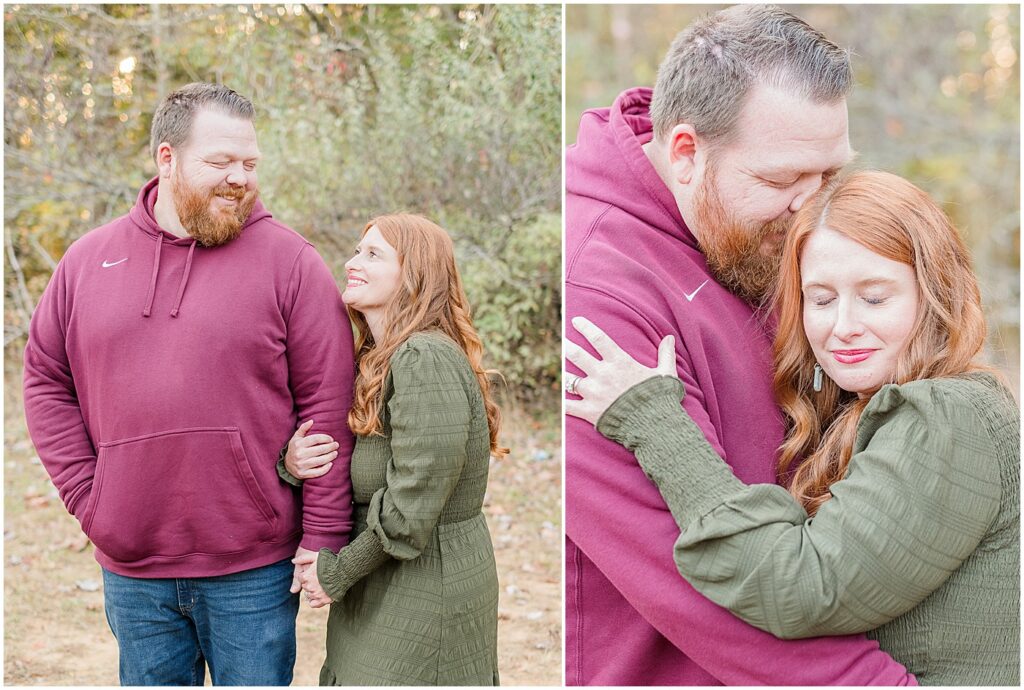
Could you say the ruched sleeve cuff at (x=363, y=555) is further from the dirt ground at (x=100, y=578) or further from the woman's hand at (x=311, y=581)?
the dirt ground at (x=100, y=578)

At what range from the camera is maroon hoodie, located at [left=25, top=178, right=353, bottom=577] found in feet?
8.45

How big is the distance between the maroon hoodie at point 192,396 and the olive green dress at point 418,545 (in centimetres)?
14

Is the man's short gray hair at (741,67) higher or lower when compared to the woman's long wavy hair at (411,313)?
higher

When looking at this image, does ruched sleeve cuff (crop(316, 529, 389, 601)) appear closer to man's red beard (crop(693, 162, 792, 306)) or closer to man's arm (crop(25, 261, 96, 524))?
man's arm (crop(25, 261, 96, 524))

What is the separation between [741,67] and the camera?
215 cm

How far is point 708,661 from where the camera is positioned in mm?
1871

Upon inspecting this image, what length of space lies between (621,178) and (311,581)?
4.59 ft

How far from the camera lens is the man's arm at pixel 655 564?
70.6 inches

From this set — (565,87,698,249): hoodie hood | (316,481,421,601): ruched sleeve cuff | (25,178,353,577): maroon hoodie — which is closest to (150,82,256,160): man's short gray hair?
(25,178,353,577): maroon hoodie

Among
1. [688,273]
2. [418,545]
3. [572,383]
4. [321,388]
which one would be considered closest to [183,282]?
[321,388]

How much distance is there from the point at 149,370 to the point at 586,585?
4.35ft

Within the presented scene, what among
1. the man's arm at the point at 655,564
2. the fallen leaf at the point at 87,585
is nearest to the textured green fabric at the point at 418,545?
the man's arm at the point at 655,564

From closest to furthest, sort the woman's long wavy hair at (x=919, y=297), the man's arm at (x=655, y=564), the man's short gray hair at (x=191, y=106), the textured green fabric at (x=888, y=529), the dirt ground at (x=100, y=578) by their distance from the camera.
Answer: the textured green fabric at (x=888, y=529) → the man's arm at (x=655, y=564) → the woman's long wavy hair at (x=919, y=297) → the man's short gray hair at (x=191, y=106) → the dirt ground at (x=100, y=578)

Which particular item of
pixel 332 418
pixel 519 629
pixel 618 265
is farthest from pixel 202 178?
pixel 519 629
